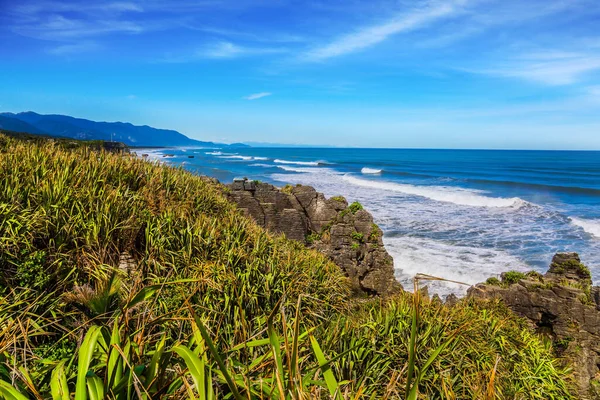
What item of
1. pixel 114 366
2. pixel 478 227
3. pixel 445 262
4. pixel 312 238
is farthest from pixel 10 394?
pixel 478 227

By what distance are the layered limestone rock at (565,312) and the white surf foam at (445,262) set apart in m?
3.98

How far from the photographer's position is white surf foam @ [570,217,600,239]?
24.6 m

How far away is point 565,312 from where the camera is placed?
10.1 meters

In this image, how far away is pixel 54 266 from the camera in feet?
16.7

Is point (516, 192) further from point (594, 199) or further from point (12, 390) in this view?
point (12, 390)

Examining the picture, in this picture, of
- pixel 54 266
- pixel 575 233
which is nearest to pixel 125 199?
pixel 54 266

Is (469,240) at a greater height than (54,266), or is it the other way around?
(54,266)

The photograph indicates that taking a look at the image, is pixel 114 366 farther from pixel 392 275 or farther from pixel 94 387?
pixel 392 275

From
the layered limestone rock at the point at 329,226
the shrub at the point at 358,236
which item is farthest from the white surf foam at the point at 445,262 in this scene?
the shrub at the point at 358,236

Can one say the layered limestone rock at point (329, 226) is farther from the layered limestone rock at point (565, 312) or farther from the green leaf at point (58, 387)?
the green leaf at point (58, 387)

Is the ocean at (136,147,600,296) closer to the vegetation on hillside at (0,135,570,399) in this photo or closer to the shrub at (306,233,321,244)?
the shrub at (306,233,321,244)

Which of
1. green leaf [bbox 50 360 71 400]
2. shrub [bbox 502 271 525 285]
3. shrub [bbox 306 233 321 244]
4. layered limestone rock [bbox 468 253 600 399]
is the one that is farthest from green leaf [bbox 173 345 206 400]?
shrub [bbox 306 233 321 244]

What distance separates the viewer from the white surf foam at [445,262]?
51.9 ft

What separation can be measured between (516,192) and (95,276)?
48.1m
